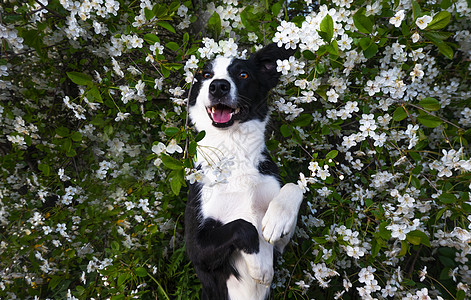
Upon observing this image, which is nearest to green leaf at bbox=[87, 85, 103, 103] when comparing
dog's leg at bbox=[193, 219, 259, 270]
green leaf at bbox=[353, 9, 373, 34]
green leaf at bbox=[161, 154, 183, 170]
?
green leaf at bbox=[161, 154, 183, 170]

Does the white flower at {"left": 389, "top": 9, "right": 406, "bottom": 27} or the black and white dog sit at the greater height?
the white flower at {"left": 389, "top": 9, "right": 406, "bottom": 27}

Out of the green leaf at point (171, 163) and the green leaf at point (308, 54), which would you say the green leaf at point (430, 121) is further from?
the green leaf at point (171, 163)

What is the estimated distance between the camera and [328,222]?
8.86ft

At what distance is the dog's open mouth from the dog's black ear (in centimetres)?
48

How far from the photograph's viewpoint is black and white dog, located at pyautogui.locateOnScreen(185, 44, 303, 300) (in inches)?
67.1

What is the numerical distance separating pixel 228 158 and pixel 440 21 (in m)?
1.38

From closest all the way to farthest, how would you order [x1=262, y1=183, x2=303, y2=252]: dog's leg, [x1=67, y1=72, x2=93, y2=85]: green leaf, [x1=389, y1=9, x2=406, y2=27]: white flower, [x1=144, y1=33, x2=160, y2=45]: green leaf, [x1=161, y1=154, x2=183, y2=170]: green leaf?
[x1=161, y1=154, x2=183, y2=170]: green leaf → [x1=262, y1=183, x2=303, y2=252]: dog's leg → [x1=389, y1=9, x2=406, y2=27]: white flower → [x1=67, y1=72, x2=93, y2=85]: green leaf → [x1=144, y1=33, x2=160, y2=45]: green leaf

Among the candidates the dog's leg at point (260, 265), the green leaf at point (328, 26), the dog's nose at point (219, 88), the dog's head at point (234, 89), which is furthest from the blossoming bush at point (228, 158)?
the dog's leg at point (260, 265)

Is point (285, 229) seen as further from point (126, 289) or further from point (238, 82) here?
point (126, 289)

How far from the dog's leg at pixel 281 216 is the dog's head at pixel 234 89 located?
611 mm

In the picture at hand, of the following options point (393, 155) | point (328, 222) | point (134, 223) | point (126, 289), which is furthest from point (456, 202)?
point (134, 223)

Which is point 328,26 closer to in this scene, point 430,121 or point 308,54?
point 308,54

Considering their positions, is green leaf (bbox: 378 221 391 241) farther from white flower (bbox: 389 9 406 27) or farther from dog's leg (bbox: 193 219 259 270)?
white flower (bbox: 389 9 406 27)

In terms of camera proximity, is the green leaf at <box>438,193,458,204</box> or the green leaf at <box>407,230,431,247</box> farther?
the green leaf at <box>438,193,458,204</box>
